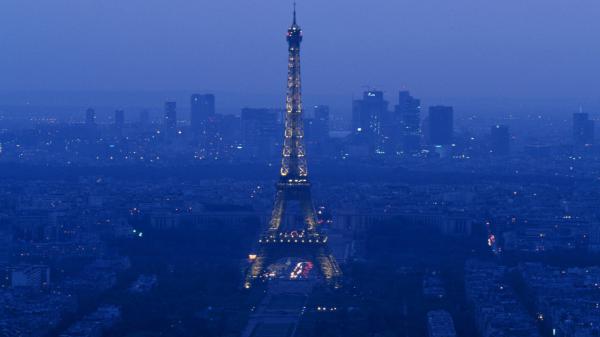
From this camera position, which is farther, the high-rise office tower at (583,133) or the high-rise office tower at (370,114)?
the high-rise office tower at (583,133)

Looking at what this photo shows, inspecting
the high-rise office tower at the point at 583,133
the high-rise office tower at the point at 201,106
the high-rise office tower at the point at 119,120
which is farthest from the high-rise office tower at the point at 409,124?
the high-rise office tower at the point at 119,120

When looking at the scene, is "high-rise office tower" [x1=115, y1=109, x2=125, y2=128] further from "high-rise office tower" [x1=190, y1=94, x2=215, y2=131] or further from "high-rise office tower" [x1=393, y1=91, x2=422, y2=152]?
"high-rise office tower" [x1=393, y1=91, x2=422, y2=152]

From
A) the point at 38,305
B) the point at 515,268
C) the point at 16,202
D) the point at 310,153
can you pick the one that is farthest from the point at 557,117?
the point at 38,305

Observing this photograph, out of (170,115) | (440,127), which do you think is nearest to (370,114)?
(440,127)

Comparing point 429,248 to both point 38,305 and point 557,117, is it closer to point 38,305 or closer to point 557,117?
point 38,305

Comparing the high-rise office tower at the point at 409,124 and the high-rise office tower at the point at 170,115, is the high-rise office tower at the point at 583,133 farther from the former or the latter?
the high-rise office tower at the point at 170,115

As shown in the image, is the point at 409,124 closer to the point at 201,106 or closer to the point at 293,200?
the point at 201,106
